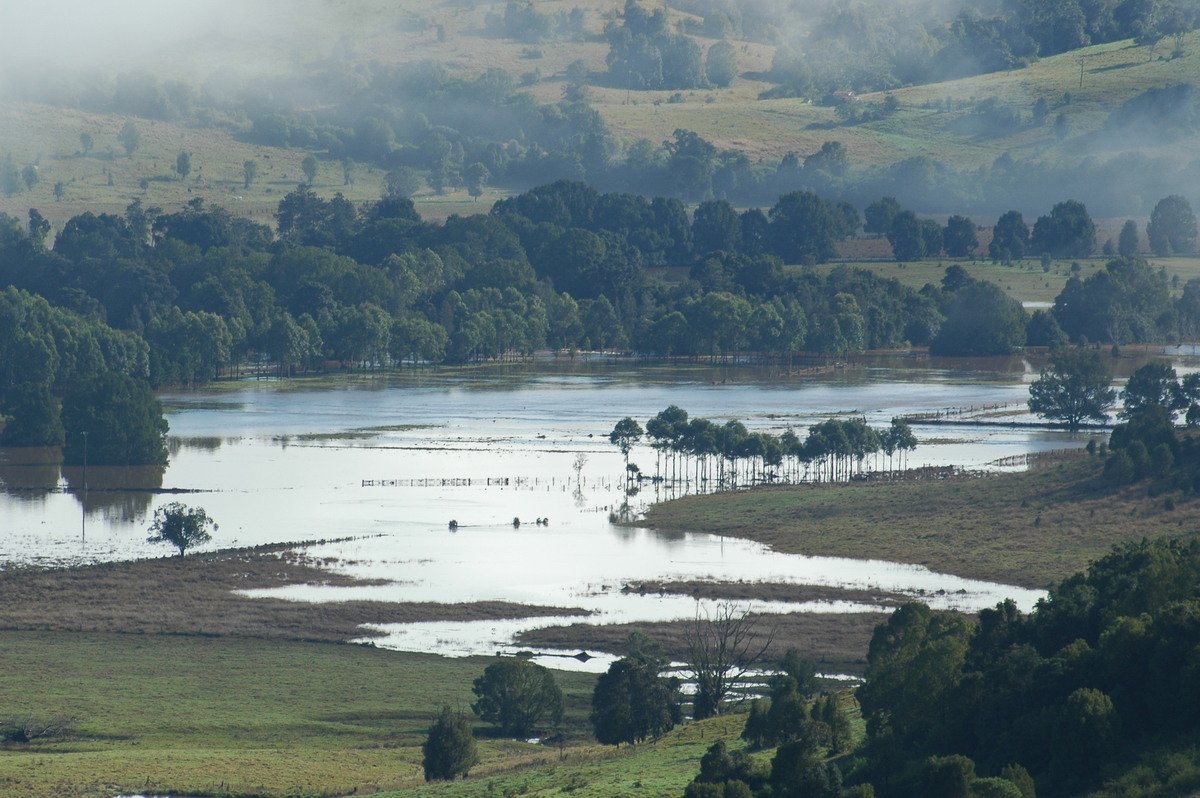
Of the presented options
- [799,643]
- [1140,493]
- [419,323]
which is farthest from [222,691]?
[419,323]

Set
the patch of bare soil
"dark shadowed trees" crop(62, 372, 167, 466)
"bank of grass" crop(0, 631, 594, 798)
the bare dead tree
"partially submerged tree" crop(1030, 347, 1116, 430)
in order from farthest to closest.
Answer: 1. "partially submerged tree" crop(1030, 347, 1116, 430)
2. "dark shadowed trees" crop(62, 372, 167, 466)
3. the patch of bare soil
4. the bare dead tree
5. "bank of grass" crop(0, 631, 594, 798)

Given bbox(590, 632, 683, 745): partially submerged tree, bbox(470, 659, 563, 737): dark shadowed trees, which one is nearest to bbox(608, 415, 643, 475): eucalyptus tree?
bbox(470, 659, 563, 737): dark shadowed trees

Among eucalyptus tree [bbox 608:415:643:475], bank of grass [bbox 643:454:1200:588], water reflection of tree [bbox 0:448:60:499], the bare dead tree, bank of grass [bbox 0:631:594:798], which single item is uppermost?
eucalyptus tree [bbox 608:415:643:475]

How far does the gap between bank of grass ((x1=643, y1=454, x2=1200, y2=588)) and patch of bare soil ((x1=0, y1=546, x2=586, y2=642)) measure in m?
20.1

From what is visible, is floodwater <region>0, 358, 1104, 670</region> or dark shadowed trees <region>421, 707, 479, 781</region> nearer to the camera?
dark shadowed trees <region>421, 707, 479, 781</region>

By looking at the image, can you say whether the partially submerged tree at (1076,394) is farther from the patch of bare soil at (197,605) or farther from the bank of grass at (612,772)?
the bank of grass at (612,772)

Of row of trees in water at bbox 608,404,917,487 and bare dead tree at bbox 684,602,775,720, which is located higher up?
row of trees in water at bbox 608,404,917,487

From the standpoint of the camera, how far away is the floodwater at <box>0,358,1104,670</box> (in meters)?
75.4

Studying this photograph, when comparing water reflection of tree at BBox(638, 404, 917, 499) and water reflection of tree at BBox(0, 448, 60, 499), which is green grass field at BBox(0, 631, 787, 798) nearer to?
water reflection of tree at BBox(0, 448, 60, 499)

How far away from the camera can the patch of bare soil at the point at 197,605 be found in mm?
66312

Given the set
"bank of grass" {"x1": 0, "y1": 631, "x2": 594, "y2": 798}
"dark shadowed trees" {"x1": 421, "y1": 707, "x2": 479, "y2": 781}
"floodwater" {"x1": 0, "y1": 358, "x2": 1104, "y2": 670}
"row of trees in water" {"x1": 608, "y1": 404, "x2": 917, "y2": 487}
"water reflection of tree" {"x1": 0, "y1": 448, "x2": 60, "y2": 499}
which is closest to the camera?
"dark shadowed trees" {"x1": 421, "y1": 707, "x2": 479, "y2": 781}

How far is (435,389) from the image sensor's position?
16988cm

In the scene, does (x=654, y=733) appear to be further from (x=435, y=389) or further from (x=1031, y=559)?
(x=435, y=389)

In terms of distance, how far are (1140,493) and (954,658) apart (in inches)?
1894
